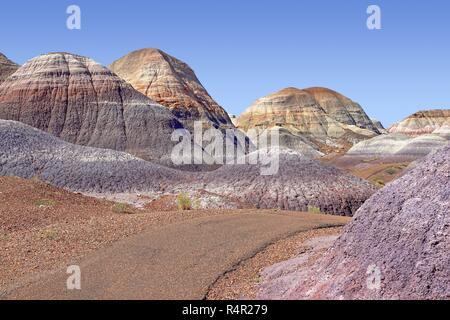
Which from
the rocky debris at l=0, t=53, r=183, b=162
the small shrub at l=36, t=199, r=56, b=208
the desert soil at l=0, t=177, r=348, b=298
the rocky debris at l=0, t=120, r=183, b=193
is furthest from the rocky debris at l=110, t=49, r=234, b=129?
the desert soil at l=0, t=177, r=348, b=298

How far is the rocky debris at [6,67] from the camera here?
81188 mm

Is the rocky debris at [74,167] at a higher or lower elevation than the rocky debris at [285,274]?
higher

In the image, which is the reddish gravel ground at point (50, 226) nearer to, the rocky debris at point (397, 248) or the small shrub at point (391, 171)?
the rocky debris at point (397, 248)

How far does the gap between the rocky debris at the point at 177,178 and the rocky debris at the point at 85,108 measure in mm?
18816

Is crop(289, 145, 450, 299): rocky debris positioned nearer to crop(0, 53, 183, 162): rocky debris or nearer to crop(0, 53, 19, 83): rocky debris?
crop(0, 53, 183, 162): rocky debris

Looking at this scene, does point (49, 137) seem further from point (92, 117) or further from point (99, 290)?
point (99, 290)

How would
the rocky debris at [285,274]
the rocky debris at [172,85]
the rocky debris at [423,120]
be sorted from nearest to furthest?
the rocky debris at [285,274], the rocky debris at [172,85], the rocky debris at [423,120]

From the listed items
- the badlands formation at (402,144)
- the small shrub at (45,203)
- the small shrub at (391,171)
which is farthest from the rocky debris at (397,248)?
the badlands formation at (402,144)

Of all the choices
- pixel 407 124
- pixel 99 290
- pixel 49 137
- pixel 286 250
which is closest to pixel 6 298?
pixel 99 290

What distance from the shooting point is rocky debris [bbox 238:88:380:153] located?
14200 cm

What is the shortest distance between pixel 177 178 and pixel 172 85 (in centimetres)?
5331

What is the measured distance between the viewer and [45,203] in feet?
62.4

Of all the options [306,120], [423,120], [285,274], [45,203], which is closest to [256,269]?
[285,274]
